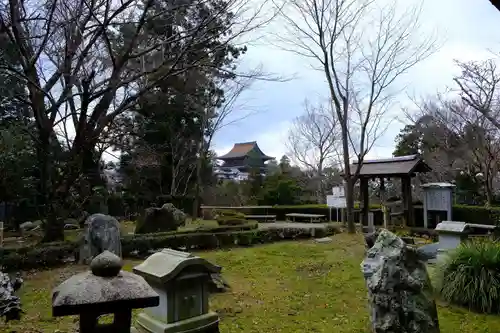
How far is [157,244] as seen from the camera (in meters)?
10.4

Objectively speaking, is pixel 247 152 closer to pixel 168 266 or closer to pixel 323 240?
pixel 323 240

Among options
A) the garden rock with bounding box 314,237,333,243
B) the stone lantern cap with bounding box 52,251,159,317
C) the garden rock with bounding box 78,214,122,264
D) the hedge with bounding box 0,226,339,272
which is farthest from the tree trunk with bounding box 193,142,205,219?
the stone lantern cap with bounding box 52,251,159,317

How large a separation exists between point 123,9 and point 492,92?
46.4 ft

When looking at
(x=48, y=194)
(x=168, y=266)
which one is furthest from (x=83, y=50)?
(x=168, y=266)

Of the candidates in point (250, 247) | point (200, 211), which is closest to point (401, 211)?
point (250, 247)

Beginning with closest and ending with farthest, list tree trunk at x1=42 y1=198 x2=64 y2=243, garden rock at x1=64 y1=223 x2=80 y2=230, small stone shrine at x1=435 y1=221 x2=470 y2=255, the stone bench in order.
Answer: small stone shrine at x1=435 y1=221 x2=470 y2=255 < tree trunk at x1=42 y1=198 x2=64 y2=243 < garden rock at x1=64 y1=223 x2=80 y2=230 < the stone bench

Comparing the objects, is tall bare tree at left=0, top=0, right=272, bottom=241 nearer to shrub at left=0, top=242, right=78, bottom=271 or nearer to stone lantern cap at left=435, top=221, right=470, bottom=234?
shrub at left=0, top=242, right=78, bottom=271

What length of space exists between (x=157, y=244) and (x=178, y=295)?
639 cm

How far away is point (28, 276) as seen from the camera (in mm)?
7715

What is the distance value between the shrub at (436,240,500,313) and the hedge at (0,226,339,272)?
7.00 metres

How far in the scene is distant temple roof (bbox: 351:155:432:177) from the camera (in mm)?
14258

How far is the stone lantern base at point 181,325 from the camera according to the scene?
414cm

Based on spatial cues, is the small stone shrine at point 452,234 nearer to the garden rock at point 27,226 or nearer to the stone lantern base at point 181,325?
the stone lantern base at point 181,325

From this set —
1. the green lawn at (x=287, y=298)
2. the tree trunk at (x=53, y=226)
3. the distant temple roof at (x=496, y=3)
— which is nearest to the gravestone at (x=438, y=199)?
the green lawn at (x=287, y=298)
